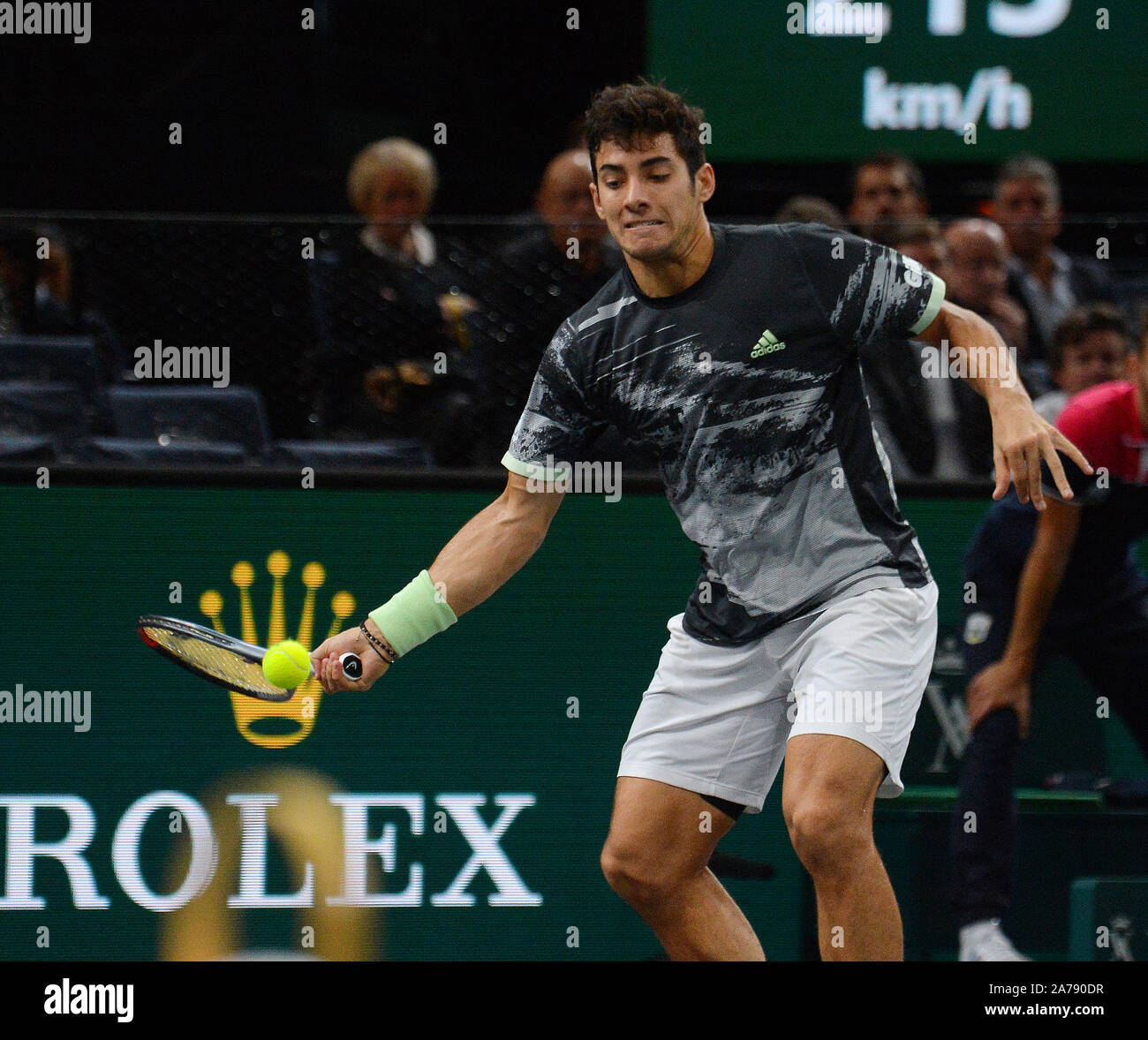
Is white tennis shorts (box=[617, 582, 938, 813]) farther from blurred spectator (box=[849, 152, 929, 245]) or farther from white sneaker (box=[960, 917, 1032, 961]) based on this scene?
blurred spectator (box=[849, 152, 929, 245])

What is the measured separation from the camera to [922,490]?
15.8 feet

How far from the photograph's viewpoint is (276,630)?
4.71m

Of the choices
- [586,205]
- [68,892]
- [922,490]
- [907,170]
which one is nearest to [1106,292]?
[907,170]

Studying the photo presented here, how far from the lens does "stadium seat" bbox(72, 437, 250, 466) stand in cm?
473

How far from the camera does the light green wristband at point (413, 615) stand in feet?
11.9

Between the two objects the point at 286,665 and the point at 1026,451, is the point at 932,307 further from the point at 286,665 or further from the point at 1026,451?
the point at 286,665

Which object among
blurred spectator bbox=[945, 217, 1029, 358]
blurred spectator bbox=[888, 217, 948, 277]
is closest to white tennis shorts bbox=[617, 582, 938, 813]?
blurred spectator bbox=[888, 217, 948, 277]

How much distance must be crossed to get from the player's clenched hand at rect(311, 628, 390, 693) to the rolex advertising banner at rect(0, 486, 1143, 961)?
115 centimetres

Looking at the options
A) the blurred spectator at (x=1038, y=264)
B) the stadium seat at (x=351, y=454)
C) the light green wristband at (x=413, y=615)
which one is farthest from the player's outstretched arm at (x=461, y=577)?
the blurred spectator at (x=1038, y=264)

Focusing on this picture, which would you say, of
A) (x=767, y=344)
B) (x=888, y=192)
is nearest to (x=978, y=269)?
(x=888, y=192)

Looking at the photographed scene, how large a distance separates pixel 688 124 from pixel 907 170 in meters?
2.64

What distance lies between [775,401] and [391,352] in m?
1.58

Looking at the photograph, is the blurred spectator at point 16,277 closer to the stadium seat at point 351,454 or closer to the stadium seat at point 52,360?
the stadium seat at point 52,360

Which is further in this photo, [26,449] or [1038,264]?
[1038,264]
